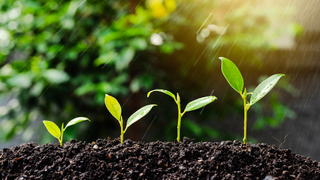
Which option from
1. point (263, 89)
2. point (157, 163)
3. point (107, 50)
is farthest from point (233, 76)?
point (107, 50)

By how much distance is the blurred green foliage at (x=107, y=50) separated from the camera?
1.38 metres

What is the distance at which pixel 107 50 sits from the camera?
132 centimetres

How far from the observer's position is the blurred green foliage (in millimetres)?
1380

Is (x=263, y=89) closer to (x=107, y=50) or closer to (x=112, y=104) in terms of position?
(x=112, y=104)

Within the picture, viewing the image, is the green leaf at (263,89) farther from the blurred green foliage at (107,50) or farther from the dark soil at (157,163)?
the blurred green foliage at (107,50)

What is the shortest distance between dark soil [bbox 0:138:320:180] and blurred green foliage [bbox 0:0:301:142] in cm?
73

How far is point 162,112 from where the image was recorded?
151 cm

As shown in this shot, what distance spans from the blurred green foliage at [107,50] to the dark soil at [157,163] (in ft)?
2.40

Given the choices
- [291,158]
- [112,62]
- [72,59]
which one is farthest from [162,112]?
[291,158]

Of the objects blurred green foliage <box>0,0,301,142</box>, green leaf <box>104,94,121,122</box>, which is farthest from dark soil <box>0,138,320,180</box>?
blurred green foliage <box>0,0,301,142</box>

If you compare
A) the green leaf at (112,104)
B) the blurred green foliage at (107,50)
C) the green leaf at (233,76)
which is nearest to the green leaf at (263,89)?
the green leaf at (233,76)

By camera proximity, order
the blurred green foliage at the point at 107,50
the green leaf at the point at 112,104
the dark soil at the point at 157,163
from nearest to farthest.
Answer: the dark soil at the point at 157,163, the green leaf at the point at 112,104, the blurred green foliage at the point at 107,50

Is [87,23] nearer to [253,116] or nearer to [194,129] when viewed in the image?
[194,129]

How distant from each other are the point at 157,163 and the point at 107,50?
912 mm
